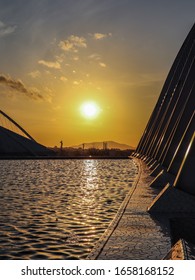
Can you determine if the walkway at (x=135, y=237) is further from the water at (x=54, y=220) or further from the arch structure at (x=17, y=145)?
the arch structure at (x=17, y=145)

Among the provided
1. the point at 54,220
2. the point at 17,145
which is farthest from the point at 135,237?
the point at 17,145

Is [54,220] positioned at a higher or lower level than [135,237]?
higher

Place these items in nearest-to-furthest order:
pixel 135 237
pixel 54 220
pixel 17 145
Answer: pixel 135 237, pixel 54 220, pixel 17 145

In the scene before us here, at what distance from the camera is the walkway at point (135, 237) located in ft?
22.7

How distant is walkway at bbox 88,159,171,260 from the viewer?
22.7 ft

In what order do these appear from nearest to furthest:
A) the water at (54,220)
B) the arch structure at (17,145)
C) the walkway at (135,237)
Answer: the walkway at (135,237) < the water at (54,220) < the arch structure at (17,145)

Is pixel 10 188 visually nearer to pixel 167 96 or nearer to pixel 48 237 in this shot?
pixel 48 237

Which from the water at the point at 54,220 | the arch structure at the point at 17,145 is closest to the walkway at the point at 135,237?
the water at the point at 54,220

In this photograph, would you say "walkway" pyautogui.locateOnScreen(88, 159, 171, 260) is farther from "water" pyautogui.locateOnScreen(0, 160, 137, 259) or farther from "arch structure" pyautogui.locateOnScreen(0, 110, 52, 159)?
"arch structure" pyautogui.locateOnScreen(0, 110, 52, 159)

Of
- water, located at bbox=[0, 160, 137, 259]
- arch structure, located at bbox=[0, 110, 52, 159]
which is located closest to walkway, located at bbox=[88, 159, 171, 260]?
water, located at bbox=[0, 160, 137, 259]

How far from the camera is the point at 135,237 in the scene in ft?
26.6

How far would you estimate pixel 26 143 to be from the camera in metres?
82.1

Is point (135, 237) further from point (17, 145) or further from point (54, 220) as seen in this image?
point (17, 145)

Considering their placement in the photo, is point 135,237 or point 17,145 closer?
point 135,237
